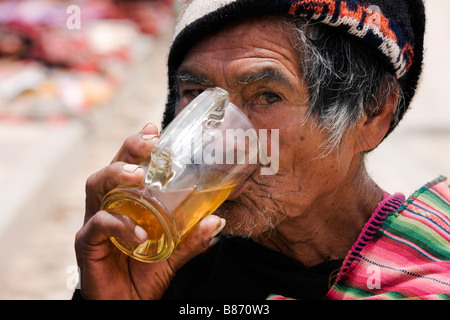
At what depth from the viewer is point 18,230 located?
15.4 ft

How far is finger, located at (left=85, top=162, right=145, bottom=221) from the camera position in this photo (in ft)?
5.68

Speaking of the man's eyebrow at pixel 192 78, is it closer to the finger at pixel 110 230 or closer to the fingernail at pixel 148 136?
the fingernail at pixel 148 136

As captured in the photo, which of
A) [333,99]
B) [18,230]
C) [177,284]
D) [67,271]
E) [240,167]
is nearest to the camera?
[240,167]

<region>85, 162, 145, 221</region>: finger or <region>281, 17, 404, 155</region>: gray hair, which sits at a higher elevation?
<region>281, 17, 404, 155</region>: gray hair

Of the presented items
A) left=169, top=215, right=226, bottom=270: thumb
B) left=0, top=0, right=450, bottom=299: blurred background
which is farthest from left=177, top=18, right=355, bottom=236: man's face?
left=0, top=0, right=450, bottom=299: blurred background

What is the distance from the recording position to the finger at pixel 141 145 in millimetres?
1899

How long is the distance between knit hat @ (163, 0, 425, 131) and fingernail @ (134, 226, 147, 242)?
2.66ft

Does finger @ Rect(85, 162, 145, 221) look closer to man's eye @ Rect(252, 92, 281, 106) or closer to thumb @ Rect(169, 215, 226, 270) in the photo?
thumb @ Rect(169, 215, 226, 270)

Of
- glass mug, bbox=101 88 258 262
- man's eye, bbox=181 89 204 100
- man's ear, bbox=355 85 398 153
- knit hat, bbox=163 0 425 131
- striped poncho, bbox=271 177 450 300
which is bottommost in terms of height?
striped poncho, bbox=271 177 450 300

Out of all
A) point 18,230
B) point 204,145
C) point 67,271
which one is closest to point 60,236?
point 18,230

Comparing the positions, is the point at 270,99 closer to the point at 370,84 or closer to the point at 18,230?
the point at 370,84

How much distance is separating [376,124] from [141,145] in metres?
0.96

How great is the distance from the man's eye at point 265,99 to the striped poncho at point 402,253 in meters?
0.59

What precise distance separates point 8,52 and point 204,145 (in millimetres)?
6798
